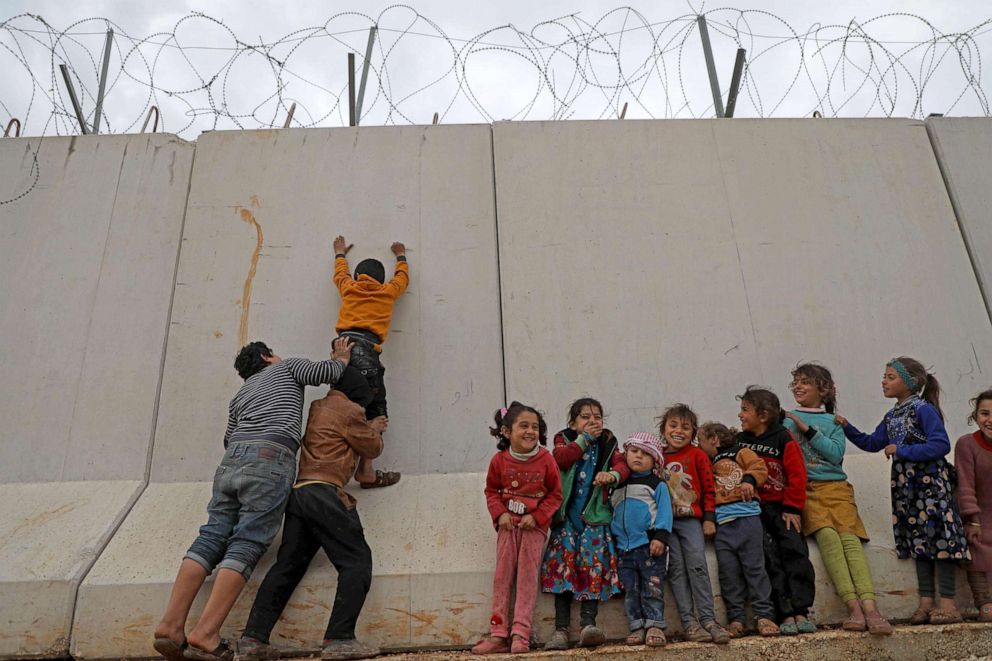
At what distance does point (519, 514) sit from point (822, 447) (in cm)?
160

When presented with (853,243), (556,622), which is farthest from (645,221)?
(556,622)

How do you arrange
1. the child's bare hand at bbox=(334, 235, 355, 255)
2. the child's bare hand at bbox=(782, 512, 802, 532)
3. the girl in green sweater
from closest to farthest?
the girl in green sweater
the child's bare hand at bbox=(782, 512, 802, 532)
the child's bare hand at bbox=(334, 235, 355, 255)

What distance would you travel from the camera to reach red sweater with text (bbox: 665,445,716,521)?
3.83 metres

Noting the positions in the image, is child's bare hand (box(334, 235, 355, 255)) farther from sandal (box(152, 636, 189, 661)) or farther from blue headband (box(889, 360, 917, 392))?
blue headband (box(889, 360, 917, 392))

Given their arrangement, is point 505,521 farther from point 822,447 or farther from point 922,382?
point 922,382

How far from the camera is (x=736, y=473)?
3.89 m

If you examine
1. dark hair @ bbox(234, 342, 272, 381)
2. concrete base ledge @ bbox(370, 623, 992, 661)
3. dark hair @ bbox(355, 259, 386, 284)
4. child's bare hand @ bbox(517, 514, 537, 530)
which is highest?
dark hair @ bbox(355, 259, 386, 284)

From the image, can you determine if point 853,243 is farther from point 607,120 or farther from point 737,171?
point 607,120

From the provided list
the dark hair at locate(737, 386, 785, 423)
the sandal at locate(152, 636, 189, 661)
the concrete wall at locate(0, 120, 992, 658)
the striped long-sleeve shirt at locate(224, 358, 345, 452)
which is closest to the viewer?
the sandal at locate(152, 636, 189, 661)

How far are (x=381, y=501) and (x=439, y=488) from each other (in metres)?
0.34

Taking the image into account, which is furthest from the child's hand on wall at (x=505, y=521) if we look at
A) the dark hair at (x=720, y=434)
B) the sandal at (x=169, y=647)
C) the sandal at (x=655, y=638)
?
the sandal at (x=169, y=647)

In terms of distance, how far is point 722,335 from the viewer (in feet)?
16.6

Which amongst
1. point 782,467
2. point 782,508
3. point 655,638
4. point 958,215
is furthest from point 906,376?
point 958,215

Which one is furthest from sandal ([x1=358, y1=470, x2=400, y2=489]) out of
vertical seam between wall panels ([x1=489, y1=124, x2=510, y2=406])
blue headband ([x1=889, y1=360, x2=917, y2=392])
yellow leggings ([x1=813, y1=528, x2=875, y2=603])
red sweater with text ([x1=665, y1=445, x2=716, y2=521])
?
blue headband ([x1=889, y1=360, x2=917, y2=392])
